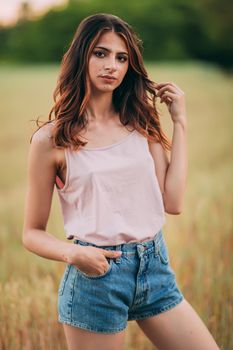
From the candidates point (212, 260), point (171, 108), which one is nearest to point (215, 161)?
point (212, 260)

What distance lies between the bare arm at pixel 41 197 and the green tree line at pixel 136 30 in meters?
39.5

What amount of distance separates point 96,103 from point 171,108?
11.9 inches

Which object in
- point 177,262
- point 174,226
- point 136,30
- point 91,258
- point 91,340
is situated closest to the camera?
point 91,258

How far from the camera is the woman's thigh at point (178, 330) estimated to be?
2.12 meters

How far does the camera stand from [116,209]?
81.6 inches

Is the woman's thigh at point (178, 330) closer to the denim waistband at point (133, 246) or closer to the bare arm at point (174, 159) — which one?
the denim waistband at point (133, 246)

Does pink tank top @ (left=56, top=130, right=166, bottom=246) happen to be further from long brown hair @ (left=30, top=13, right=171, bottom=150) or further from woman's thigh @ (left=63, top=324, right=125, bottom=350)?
woman's thigh @ (left=63, top=324, right=125, bottom=350)

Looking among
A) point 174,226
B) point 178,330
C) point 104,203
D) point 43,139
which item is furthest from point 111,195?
point 174,226

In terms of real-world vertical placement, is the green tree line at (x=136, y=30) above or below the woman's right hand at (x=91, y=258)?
below

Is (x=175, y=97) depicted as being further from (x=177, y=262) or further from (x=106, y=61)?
(x=177, y=262)

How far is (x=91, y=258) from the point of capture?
1.95m

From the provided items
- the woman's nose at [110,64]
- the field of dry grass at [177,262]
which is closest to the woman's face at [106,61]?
the woman's nose at [110,64]

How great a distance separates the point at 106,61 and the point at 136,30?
137ft

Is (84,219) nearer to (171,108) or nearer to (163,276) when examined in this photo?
(163,276)
